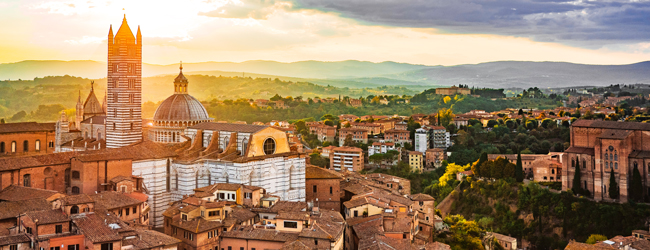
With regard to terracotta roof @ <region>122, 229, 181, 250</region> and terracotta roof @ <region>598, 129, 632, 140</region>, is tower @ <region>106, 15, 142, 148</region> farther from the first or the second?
terracotta roof @ <region>598, 129, 632, 140</region>

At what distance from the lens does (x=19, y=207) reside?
22625mm

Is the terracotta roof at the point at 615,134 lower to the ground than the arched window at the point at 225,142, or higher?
higher

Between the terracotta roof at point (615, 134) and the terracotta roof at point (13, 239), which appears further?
the terracotta roof at point (615, 134)

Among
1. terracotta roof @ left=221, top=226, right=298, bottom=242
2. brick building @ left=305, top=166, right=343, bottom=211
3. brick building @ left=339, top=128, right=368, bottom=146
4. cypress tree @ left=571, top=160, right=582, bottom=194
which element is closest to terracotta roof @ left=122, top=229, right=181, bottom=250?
terracotta roof @ left=221, top=226, right=298, bottom=242

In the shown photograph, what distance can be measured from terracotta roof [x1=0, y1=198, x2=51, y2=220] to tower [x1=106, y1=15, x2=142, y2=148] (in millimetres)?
11593

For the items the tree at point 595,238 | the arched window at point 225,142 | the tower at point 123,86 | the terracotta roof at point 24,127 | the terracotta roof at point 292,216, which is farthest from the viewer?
the terracotta roof at point 24,127

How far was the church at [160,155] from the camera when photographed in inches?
1125

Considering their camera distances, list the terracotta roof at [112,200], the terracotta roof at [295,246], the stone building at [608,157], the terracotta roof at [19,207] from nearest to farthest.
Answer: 1. the terracotta roof at [295,246]
2. the terracotta roof at [19,207]
3. the terracotta roof at [112,200]
4. the stone building at [608,157]

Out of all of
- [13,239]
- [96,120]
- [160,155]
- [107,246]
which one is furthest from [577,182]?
[13,239]

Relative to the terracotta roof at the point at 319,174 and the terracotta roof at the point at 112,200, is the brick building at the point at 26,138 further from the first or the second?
the terracotta roof at the point at 319,174

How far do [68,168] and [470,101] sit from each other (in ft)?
329

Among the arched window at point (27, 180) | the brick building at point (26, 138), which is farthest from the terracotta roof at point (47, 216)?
the brick building at point (26, 138)

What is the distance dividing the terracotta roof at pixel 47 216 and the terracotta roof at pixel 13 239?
2.56 feet

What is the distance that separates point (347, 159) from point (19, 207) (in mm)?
42169
